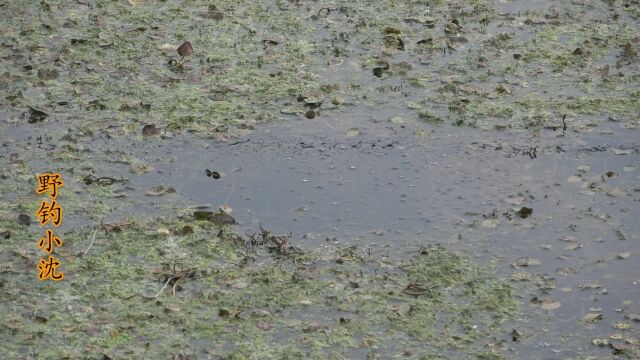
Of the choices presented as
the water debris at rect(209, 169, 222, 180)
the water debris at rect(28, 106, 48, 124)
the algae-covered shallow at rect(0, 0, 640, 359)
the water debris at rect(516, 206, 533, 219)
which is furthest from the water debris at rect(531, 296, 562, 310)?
the water debris at rect(28, 106, 48, 124)

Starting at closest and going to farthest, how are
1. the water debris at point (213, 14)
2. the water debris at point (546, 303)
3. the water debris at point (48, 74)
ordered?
the water debris at point (546, 303), the water debris at point (48, 74), the water debris at point (213, 14)

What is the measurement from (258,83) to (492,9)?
164 cm

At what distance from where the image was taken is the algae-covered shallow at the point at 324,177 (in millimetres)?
3758

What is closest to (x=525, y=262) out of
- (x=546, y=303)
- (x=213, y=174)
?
(x=546, y=303)

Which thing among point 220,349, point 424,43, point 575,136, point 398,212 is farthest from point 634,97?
point 220,349

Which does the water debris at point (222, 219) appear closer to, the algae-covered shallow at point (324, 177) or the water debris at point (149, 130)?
the algae-covered shallow at point (324, 177)

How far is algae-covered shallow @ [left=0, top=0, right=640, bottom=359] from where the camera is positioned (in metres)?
3.76

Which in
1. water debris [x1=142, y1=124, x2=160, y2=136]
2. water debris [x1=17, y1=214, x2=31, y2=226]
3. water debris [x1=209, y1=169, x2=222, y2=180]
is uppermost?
water debris [x1=142, y1=124, x2=160, y2=136]

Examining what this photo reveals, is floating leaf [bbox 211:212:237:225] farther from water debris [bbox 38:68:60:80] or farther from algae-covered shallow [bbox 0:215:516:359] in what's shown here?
water debris [bbox 38:68:60:80]

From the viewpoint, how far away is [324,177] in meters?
4.70

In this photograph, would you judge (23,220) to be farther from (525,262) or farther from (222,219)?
(525,262)

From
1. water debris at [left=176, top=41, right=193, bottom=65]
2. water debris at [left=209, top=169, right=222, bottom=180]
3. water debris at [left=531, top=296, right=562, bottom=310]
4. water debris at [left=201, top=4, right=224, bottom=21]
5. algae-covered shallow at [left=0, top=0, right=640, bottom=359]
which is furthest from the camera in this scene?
water debris at [left=201, top=4, right=224, bottom=21]

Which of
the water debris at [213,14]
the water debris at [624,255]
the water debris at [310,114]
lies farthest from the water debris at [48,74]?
the water debris at [624,255]

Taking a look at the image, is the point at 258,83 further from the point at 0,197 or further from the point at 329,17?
the point at 0,197
